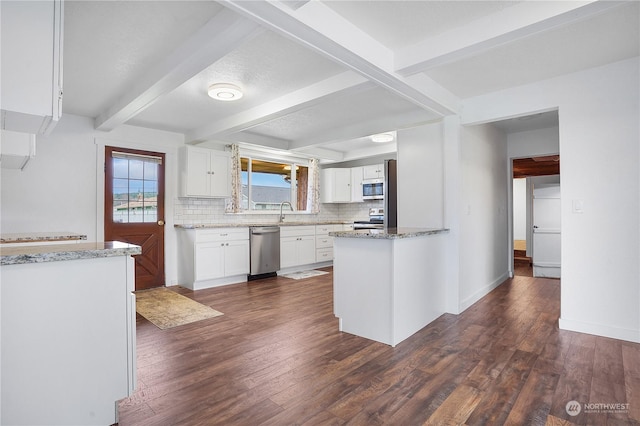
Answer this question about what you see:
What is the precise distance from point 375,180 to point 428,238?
3.52 meters

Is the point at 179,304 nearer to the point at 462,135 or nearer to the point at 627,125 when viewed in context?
the point at 462,135

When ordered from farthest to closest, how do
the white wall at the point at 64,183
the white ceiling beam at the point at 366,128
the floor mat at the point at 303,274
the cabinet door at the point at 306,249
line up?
the cabinet door at the point at 306,249 → the floor mat at the point at 303,274 → the white ceiling beam at the point at 366,128 → the white wall at the point at 64,183

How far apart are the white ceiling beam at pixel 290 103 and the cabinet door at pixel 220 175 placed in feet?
1.47

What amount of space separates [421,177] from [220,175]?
317cm

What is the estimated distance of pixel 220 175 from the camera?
533cm

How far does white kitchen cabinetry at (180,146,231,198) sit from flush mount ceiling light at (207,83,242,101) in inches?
74.2

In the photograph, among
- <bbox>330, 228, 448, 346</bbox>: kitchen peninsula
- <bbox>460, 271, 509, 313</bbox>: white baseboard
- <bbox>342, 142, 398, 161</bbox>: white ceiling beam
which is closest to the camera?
<bbox>330, 228, 448, 346</bbox>: kitchen peninsula

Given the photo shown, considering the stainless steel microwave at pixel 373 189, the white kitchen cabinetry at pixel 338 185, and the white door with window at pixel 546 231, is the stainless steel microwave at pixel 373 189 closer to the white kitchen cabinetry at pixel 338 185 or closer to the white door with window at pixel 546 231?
→ the white kitchen cabinetry at pixel 338 185

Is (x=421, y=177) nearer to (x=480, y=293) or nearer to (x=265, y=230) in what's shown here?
(x=480, y=293)

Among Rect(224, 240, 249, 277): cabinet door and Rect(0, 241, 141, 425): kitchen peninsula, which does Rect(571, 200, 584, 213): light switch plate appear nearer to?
Rect(0, 241, 141, 425): kitchen peninsula

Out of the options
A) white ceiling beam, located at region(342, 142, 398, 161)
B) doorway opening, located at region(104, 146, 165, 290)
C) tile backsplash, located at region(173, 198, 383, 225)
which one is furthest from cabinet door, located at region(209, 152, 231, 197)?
white ceiling beam, located at region(342, 142, 398, 161)

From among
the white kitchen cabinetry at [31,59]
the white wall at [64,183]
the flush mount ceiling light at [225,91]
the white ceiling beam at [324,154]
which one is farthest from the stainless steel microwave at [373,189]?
the white kitchen cabinetry at [31,59]

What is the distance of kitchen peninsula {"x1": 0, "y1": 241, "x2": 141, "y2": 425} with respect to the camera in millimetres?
1392

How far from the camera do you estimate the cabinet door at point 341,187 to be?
711cm
